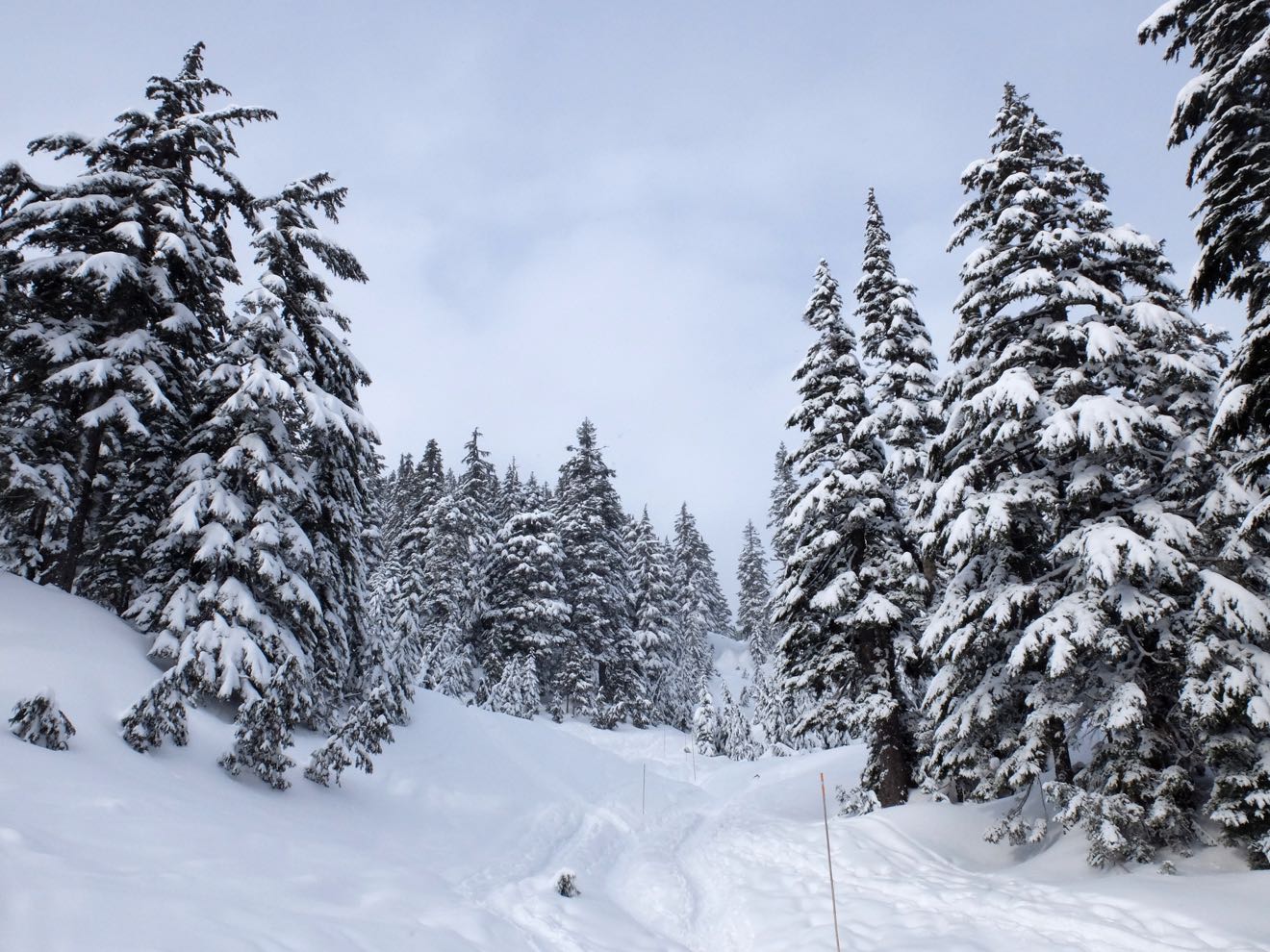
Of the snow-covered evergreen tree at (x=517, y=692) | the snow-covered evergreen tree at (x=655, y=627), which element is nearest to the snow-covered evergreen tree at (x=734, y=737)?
the snow-covered evergreen tree at (x=655, y=627)

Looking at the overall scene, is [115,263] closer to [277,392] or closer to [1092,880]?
[277,392]

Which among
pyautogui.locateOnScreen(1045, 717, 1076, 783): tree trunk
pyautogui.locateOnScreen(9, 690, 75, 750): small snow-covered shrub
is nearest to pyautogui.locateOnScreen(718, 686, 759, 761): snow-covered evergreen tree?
pyautogui.locateOnScreen(1045, 717, 1076, 783): tree trunk

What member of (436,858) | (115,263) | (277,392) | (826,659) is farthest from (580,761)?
(115,263)

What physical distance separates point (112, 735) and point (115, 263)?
10.0 meters

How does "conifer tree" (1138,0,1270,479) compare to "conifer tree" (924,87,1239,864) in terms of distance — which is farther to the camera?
"conifer tree" (924,87,1239,864)

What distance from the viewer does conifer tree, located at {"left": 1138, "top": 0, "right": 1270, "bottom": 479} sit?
8.91 metres

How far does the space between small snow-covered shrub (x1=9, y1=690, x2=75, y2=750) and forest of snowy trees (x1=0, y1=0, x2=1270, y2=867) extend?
5 cm

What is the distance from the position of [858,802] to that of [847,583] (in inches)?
217

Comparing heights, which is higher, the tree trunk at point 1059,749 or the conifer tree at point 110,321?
the conifer tree at point 110,321

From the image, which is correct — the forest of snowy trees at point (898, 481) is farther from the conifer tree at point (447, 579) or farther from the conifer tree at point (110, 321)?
the conifer tree at point (447, 579)

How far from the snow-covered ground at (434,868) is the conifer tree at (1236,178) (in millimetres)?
6257

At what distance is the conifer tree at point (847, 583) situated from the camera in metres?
17.2

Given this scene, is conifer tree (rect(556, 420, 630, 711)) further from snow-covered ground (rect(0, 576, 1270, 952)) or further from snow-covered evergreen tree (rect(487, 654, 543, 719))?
snow-covered ground (rect(0, 576, 1270, 952))

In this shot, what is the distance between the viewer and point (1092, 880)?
34.4 ft
